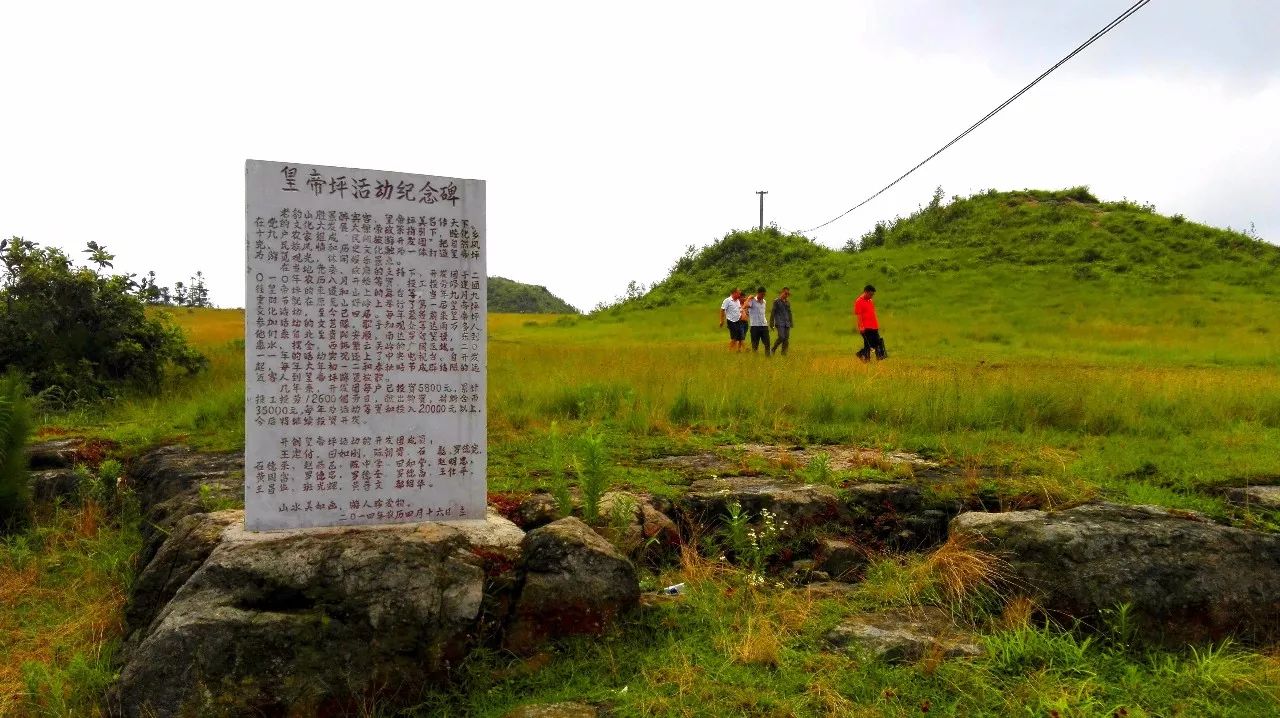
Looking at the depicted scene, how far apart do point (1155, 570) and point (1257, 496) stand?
163 centimetres

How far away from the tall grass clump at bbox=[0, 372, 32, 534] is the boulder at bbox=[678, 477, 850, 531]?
4.78 meters

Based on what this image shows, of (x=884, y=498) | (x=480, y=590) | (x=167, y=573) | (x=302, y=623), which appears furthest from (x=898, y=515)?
(x=167, y=573)

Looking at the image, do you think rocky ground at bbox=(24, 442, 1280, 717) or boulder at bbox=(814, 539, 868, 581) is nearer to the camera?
rocky ground at bbox=(24, 442, 1280, 717)

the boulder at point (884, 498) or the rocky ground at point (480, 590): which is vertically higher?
the boulder at point (884, 498)

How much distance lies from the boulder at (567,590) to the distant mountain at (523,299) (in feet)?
229

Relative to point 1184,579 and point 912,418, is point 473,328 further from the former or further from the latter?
point 912,418

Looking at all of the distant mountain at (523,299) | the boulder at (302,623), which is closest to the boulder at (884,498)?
the boulder at (302,623)

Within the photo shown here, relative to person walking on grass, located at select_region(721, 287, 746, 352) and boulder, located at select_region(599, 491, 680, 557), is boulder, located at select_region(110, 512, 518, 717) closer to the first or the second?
boulder, located at select_region(599, 491, 680, 557)

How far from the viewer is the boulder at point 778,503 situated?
4.84 m

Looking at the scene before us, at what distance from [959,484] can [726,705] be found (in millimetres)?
2732

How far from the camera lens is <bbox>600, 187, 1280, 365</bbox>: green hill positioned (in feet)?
61.1

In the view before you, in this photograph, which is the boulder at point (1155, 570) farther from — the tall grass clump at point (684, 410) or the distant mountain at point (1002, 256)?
the distant mountain at point (1002, 256)

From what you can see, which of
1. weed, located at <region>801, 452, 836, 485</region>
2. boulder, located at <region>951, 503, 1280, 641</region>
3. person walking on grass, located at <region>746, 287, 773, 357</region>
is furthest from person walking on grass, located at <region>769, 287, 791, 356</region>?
boulder, located at <region>951, 503, 1280, 641</region>

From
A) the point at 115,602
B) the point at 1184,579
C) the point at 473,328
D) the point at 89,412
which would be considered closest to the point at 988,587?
the point at 1184,579
